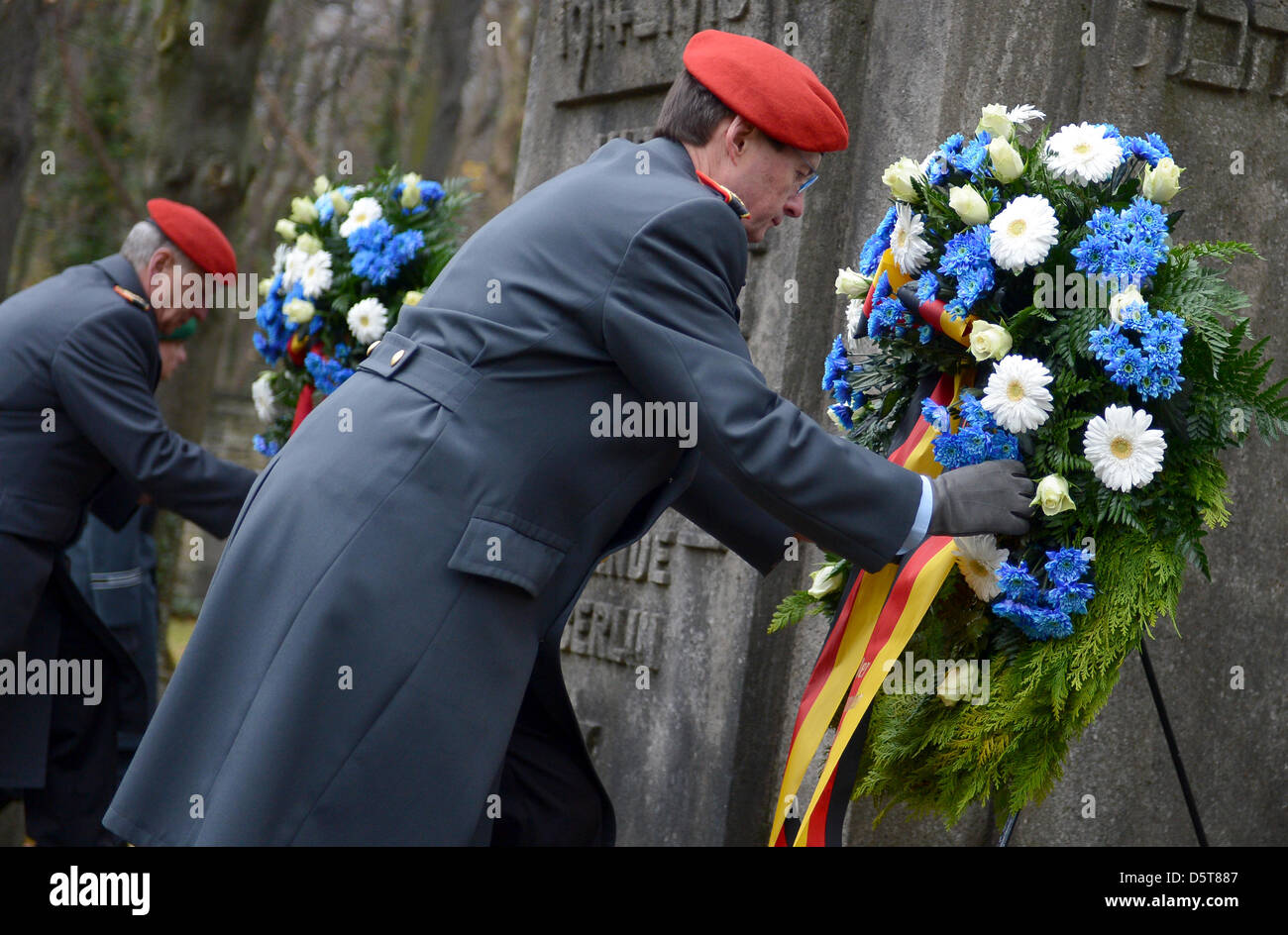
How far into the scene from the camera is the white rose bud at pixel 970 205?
274 centimetres

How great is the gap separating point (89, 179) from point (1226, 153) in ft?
43.5

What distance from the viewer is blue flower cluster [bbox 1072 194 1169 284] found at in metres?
2.64

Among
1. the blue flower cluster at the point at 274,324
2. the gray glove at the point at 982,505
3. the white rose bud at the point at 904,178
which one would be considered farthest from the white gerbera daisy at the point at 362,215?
the gray glove at the point at 982,505

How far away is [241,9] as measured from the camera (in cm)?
737

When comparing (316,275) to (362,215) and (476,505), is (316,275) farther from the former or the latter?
(476,505)

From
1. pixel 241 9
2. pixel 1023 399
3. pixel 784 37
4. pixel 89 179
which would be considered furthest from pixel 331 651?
Result: pixel 89 179

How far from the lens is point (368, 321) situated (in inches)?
171

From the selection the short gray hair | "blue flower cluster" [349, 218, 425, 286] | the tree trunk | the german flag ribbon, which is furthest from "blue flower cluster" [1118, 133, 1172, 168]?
the tree trunk

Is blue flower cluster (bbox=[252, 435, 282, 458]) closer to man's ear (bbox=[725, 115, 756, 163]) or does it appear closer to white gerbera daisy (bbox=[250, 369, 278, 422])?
white gerbera daisy (bbox=[250, 369, 278, 422])

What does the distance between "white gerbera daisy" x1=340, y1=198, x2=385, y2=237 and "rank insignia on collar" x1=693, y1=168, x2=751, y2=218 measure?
1.94 m

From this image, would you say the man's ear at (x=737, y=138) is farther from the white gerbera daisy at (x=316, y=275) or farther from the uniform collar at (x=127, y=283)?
the uniform collar at (x=127, y=283)
